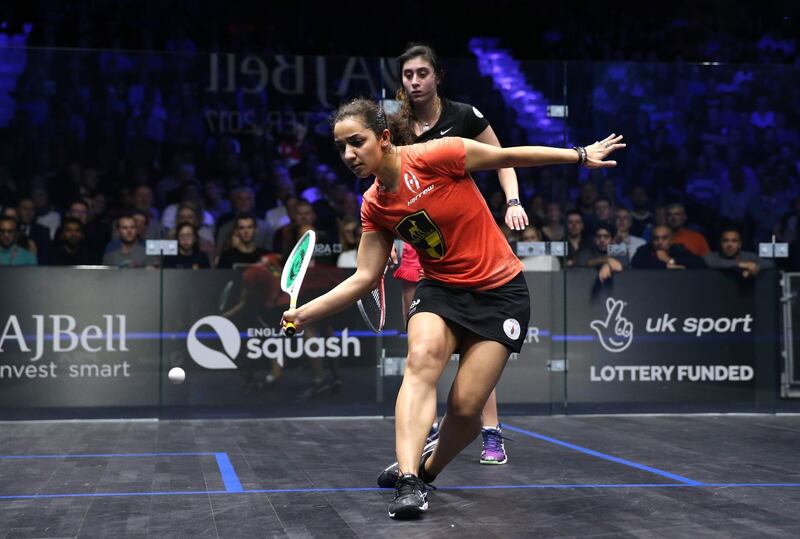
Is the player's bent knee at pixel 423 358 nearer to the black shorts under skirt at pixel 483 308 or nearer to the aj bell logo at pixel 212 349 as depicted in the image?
the black shorts under skirt at pixel 483 308

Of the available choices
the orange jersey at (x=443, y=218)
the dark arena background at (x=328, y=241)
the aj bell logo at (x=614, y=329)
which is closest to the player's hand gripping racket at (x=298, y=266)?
the orange jersey at (x=443, y=218)

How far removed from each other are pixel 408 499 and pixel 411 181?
97 centimetres

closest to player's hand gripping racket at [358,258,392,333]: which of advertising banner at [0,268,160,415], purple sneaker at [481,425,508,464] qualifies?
purple sneaker at [481,425,508,464]

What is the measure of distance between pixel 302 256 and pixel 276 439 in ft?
7.91

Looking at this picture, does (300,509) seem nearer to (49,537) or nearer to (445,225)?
(49,537)

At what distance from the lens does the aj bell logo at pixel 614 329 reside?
7.46m

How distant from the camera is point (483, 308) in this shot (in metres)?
3.69

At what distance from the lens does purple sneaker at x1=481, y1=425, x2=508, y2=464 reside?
15.5 feet

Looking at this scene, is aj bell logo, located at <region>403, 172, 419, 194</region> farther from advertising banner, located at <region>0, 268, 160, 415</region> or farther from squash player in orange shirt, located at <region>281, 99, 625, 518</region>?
advertising banner, located at <region>0, 268, 160, 415</region>

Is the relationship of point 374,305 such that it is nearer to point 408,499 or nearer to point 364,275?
point 364,275

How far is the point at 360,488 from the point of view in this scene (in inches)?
161

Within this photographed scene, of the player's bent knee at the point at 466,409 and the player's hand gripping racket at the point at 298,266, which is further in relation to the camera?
the player's bent knee at the point at 466,409

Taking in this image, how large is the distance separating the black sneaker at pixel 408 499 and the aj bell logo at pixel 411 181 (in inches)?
34.7

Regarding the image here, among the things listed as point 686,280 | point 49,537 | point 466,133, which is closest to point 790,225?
point 686,280
